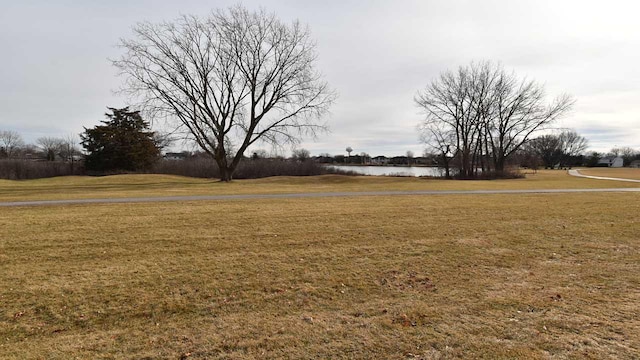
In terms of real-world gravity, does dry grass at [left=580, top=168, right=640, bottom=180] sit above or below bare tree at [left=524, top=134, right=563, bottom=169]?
below

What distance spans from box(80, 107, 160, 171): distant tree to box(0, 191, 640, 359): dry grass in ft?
141

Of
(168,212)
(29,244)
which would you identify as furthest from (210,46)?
(29,244)

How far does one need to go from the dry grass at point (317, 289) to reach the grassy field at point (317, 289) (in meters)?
0.02

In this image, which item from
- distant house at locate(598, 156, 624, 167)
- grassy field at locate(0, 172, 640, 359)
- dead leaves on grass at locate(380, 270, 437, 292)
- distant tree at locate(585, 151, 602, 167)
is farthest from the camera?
distant house at locate(598, 156, 624, 167)

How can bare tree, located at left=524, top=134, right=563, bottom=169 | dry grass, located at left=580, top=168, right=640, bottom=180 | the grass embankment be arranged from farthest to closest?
bare tree, located at left=524, top=134, right=563, bottom=169 < dry grass, located at left=580, top=168, right=640, bottom=180 < the grass embankment

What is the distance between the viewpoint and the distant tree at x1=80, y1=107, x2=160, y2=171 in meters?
47.1

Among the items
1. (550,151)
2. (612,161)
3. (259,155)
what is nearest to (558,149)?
(550,151)

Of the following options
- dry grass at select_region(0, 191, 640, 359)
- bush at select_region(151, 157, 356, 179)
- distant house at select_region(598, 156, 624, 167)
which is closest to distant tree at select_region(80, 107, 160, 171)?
bush at select_region(151, 157, 356, 179)

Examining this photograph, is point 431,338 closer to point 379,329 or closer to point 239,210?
point 379,329

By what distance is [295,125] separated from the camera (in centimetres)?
2845

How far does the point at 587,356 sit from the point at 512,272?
236cm

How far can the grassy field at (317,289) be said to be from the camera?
3.20 meters

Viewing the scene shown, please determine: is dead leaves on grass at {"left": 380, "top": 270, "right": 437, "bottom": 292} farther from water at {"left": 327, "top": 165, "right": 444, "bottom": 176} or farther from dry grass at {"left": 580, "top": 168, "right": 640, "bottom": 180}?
water at {"left": 327, "top": 165, "right": 444, "bottom": 176}

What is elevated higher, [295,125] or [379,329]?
[295,125]
